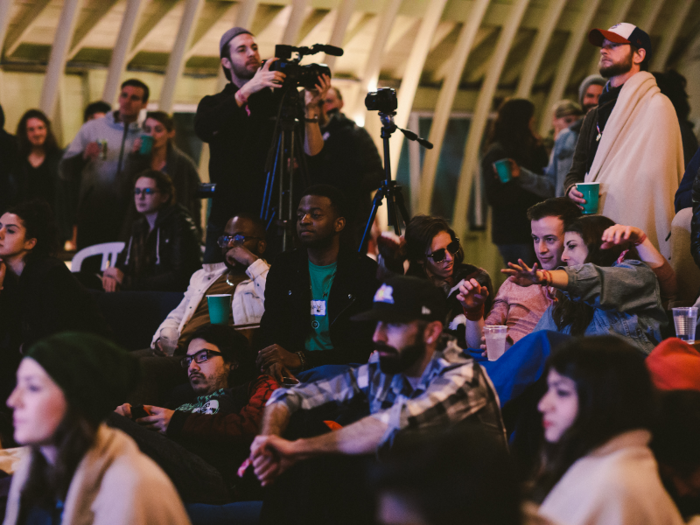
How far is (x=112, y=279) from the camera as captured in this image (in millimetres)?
4348

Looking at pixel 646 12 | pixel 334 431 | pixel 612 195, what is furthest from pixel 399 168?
pixel 334 431

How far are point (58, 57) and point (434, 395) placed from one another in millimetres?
5260

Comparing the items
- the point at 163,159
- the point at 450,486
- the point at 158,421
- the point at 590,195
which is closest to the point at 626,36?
the point at 590,195

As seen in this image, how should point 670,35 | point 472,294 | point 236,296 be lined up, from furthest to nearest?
point 670,35 < point 236,296 < point 472,294

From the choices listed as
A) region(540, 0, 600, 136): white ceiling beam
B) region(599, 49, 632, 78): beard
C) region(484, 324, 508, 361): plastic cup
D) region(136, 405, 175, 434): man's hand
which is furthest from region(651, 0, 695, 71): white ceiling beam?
region(136, 405, 175, 434): man's hand

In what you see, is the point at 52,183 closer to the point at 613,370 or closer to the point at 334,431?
the point at 334,431

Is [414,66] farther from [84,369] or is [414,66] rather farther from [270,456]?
[84,369]

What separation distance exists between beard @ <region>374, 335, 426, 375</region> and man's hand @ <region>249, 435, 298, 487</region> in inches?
12.6

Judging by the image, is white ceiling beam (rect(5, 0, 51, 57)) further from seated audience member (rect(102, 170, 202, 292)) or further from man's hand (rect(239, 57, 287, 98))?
man's hand (rect(239, 57, 287, 98))

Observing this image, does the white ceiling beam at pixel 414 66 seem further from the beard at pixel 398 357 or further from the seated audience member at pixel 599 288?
the beard at pixel 398 357

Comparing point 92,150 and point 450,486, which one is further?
point 92,150

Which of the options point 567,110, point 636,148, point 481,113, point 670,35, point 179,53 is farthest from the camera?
point 670,35

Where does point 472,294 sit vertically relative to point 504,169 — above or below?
below

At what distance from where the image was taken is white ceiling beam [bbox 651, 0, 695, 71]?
8.94 m
